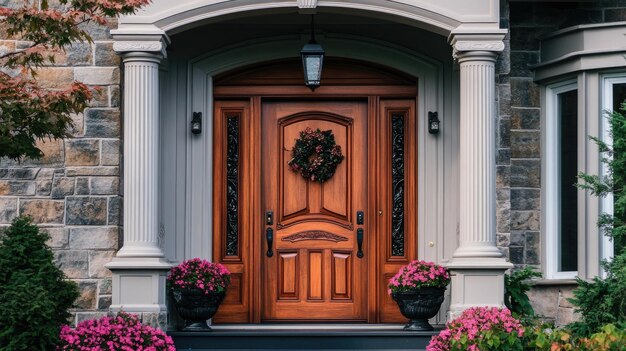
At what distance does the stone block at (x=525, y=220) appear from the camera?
10898 mm

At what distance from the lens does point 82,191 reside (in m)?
10.1

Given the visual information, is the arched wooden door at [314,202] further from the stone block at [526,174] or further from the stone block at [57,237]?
the stone block at [57,237]

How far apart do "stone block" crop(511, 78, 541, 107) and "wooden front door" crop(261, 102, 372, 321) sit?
1583 mm

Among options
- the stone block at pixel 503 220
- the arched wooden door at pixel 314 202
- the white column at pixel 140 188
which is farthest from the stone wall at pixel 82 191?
the stone block at pixel 503 220

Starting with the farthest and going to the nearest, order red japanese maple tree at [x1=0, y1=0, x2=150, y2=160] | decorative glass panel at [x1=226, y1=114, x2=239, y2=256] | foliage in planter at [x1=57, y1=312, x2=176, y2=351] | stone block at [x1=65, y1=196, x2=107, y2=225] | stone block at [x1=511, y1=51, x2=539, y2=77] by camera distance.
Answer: stone block at [x1=511, y1=51, x2=539, y2=77] → decorative glass panel at [x1=226, y1=114, x2=239, y2=256] → stone block at [x1=65, y1=196, x2=107, y2=225] → foliage in planter at [x1=57, y1=312, x2=176, y2=351] → red japanese maple tree at [x1=0, y1=0, x2=150, y2=160]

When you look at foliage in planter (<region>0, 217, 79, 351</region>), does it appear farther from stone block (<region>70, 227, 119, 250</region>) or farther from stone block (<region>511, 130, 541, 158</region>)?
stone block (<region>511, 130, 541, 158</region>)

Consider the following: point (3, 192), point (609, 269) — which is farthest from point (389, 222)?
point (3, 192)

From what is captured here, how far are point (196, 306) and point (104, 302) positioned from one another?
821 millimetres

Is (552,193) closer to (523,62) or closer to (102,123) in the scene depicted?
(523,62)

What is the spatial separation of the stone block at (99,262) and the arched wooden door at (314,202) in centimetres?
124

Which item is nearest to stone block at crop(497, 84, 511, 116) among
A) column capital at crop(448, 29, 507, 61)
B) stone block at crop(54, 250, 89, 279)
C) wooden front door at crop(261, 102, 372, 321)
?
column capital at crop(448, 29, 507, 61)

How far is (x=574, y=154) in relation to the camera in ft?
35.6

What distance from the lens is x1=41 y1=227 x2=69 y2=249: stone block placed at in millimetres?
10031

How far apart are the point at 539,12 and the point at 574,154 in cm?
146
